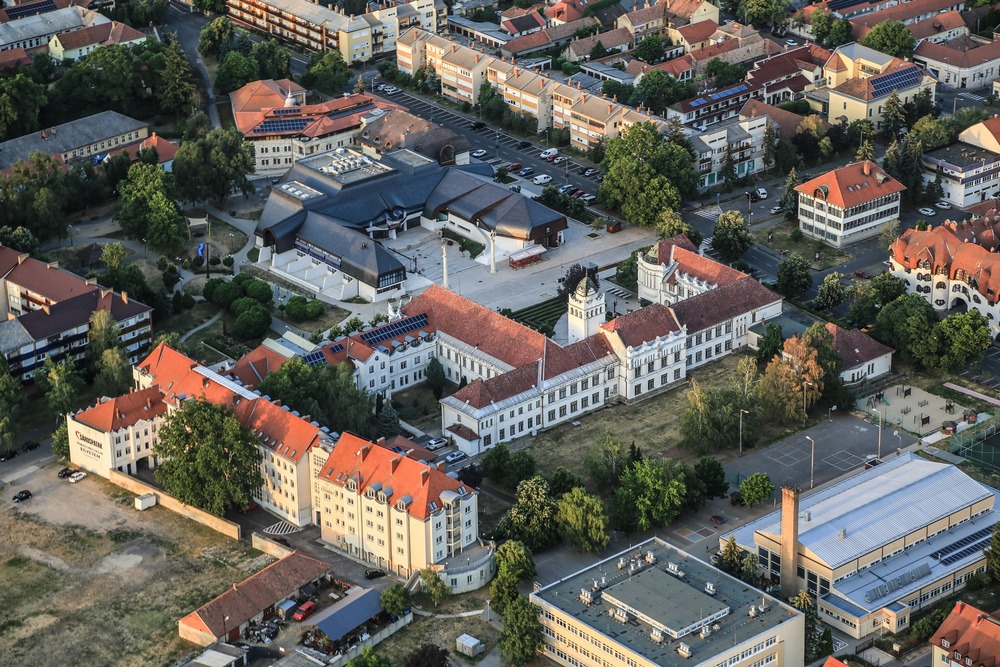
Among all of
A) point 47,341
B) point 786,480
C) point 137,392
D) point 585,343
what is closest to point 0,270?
point 47,341

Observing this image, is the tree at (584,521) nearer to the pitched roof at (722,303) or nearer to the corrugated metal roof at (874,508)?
the corrugated metal roof at (874,508)

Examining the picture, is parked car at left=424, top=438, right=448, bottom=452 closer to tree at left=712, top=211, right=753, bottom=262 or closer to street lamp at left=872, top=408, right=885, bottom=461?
street lamp at left=872, top=408, right=885, bottom=461

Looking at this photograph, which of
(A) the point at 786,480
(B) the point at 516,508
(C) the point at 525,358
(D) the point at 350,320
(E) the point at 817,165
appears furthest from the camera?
(E) the point at 817,165

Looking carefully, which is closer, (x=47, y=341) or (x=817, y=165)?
(x=47, y=341)

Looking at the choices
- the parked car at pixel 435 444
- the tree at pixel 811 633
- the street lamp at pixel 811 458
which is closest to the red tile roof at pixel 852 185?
the street lamp at pixel 811 458

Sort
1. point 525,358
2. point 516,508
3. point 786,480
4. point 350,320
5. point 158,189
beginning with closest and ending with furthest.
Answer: point 516,508 → point 786,480 → point 525,358 → point 350,320 → point 158,189

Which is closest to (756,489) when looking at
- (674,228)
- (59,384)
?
(674,228)

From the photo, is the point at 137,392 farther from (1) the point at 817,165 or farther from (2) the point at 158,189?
(1) the point at 817,165
